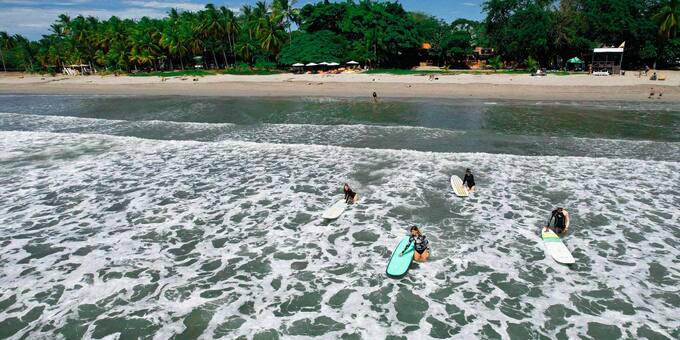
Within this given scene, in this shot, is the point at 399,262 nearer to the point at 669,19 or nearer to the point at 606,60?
the point at 606,60

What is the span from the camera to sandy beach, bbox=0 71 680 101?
4234cm

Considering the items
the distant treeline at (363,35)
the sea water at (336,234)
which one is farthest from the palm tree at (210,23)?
the sea water at (336,234)

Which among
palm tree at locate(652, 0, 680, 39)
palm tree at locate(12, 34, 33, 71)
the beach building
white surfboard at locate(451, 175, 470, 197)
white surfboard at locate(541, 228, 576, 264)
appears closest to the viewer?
white surfboard at locate(541, 228, 576, 264)

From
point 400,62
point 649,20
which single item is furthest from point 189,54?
point 649,20

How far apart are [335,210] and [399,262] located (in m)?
4.37

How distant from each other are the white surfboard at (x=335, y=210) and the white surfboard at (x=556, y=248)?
7.02m

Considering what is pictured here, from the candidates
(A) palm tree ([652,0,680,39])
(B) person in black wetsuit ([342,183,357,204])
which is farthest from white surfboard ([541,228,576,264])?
(A) palm tree ([652,0,680,39])

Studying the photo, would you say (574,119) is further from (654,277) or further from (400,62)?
(400,62)

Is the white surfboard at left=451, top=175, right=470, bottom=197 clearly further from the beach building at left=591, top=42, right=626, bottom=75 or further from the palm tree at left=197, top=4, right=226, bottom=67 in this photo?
the palm tree at left=197, top=4, right=226, bottom=67

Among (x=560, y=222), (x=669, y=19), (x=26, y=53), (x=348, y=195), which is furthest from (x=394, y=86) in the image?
(x=26, y=53)

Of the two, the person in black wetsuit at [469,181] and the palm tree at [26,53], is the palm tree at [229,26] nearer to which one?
the palm tree at [26,53]

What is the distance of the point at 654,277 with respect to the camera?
35.6ft

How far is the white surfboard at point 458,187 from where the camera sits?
650 inches

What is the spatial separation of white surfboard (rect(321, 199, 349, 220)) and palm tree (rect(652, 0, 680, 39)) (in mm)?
64035
